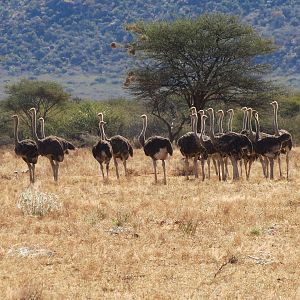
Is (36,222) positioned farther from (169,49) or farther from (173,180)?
(169,49)

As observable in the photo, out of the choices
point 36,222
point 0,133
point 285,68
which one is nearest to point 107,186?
point 36,222

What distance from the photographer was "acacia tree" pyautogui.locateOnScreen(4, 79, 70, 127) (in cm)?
5044

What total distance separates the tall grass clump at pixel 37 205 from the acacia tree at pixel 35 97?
36.3 meters

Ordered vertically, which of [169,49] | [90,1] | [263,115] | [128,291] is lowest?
[128,291]

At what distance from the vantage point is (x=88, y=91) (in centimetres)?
12988

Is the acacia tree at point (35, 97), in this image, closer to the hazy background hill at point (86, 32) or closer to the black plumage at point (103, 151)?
the black plumage at point (103, 151)

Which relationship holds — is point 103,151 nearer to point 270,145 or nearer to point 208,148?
point 208,148

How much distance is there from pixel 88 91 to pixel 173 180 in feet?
364

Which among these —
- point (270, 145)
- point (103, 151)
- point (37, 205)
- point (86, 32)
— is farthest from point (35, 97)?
point (86, 32)

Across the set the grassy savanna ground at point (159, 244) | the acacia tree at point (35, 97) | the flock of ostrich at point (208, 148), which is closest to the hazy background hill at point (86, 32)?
the acacia tree at point (35, 97)

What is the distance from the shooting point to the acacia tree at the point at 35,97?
5044 centimetres

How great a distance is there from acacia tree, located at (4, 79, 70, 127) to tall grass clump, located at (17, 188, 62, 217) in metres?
36.3

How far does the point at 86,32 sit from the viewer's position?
5556 inches

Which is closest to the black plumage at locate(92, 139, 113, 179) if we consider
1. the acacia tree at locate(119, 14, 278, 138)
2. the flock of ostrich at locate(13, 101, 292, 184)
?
the flock of ostrich at locate(13, 101, 292, 184)
